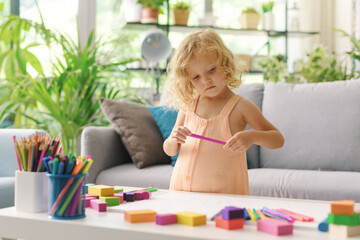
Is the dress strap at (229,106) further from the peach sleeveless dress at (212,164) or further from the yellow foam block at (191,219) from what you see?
the yellow foam block at (191,219)

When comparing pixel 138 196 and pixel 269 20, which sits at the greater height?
pixel 269 20

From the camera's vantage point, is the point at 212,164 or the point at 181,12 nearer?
the point at 212,164

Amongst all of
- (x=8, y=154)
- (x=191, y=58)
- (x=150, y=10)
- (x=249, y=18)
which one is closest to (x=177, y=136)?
(x=191, y=58)

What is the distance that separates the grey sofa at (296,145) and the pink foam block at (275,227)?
4.39ft

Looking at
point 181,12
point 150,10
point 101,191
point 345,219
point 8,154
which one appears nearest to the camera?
point 345,219

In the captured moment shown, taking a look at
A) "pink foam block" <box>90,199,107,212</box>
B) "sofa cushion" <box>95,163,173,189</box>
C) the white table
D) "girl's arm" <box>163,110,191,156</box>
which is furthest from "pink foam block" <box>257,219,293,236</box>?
"sofa cushion" <box>95,163,173,189</box>

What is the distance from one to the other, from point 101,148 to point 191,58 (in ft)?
3.73

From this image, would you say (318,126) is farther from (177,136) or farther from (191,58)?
(177,136)

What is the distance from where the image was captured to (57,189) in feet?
2.89

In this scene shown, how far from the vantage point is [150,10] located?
4.18m

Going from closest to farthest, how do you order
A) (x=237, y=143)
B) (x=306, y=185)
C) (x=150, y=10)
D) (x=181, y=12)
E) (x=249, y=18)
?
(x=237, y=143) → (x=306, y=185) → (x=150, y=10) → (x=181, y=12) → (x=249, y=18)

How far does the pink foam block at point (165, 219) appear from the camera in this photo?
81 cm

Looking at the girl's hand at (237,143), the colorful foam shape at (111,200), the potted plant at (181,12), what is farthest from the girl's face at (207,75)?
the potted plant at (181,12)

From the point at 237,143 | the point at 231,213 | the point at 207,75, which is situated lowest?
the point at 231,213
